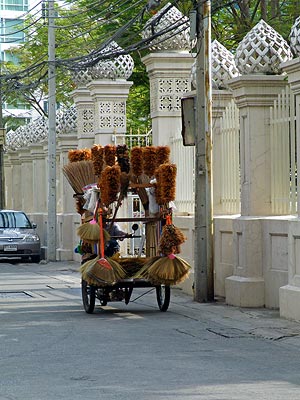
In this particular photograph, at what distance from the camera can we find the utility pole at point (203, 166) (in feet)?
60.0

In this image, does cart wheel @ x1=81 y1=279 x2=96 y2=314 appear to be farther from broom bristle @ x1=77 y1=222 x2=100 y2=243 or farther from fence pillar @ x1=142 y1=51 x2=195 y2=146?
fence pillar @ x1=142 y1=51 x2=195 y2=146

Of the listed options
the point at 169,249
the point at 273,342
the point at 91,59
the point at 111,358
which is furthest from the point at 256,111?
the point at 91,59

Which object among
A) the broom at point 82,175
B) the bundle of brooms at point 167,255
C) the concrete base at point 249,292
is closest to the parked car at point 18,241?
the broom at point 82,175

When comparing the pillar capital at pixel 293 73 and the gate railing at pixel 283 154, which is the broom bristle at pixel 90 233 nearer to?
the gate railing at pixel 283 154

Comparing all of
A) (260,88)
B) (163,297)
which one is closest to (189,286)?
(163,297)

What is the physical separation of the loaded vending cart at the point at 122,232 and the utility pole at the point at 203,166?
0.95 metres

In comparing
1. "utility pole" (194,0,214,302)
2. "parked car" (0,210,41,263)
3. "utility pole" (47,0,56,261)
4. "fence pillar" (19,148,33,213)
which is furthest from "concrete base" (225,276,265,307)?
"fence pillar" (19,148,33,213)

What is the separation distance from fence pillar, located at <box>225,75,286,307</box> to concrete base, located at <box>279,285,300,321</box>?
1.57 metres

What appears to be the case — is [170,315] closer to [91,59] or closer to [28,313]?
[28,313]

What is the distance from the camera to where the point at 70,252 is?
31938mm

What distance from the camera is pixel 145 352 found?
12.3 metres

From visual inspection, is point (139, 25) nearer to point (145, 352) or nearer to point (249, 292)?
point (249, 292)

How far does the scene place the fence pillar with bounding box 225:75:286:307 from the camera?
56.9ft

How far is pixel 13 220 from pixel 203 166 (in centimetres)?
1631
